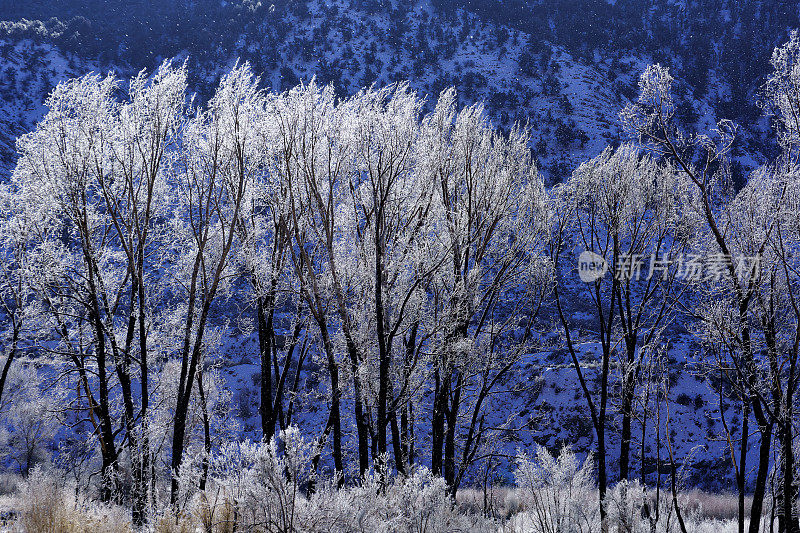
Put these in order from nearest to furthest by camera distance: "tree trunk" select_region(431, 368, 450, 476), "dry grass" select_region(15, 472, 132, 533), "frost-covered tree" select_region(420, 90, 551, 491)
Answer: "dry grass" select_region(15, 472, 132, 533) < "frost-covered tree" select_region(420, 90, 551, 491) < "tree trunk" select_region(431, 368, 450, 476)

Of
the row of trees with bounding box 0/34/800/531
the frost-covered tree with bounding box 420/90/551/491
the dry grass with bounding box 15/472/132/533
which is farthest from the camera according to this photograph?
the frost-covered tree with bounding box 420/90/551/491

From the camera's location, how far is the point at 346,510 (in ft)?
18.3

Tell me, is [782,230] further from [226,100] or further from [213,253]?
[213,253]

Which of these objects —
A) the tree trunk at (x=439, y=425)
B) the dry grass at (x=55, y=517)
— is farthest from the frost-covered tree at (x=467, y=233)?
the dry grass at (x=55, y=517)

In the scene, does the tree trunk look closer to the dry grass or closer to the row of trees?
the row of trees

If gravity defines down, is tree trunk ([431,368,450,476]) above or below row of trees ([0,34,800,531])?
below

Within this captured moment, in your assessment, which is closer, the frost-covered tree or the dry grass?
the dry grass

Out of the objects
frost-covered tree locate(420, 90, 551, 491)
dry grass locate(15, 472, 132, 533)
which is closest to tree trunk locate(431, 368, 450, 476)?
frost-covered tree locate(420, 90, 551, 491)

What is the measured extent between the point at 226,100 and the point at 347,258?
344 cm

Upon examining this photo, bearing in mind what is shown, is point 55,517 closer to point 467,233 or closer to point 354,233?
point 354,233

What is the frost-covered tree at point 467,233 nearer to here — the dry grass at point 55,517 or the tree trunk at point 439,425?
the tree trunk at point 439,425

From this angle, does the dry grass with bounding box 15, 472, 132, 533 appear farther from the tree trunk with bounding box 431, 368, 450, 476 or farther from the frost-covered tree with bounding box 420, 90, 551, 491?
the frost-covered tree with bounding box 420, 90, 551, 491

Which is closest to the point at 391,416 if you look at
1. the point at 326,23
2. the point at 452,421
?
the point at 452,421

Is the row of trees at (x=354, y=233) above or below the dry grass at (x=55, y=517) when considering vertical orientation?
above
